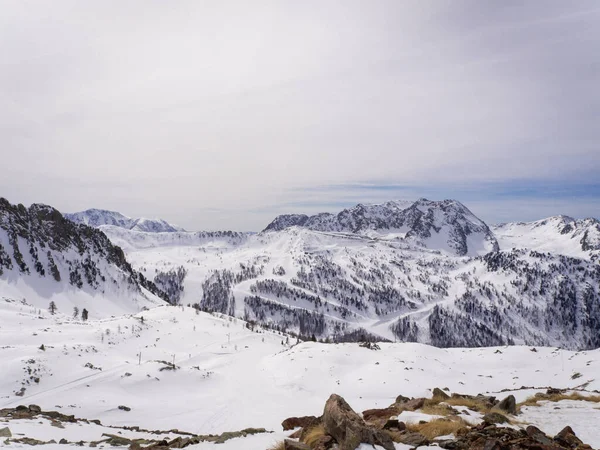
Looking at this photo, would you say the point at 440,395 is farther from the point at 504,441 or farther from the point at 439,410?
the point at 504,441

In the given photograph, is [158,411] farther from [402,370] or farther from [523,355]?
[523,355]

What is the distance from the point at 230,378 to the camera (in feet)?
181

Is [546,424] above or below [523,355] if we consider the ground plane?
above

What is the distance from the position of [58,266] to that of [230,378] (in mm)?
130113

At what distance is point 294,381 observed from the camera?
5141 cm

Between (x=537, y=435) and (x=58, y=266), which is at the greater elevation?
(x=537, y=435)

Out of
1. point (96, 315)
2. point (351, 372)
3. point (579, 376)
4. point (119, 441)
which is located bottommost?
point (96, 315)

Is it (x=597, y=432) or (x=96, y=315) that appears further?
(x=96, y=315)

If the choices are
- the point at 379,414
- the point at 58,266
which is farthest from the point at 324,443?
the point at 58,266

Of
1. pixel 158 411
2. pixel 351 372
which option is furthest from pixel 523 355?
pixel 158 411

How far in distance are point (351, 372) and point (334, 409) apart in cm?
4757

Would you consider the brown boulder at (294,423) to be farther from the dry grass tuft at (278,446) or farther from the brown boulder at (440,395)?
the brown boulder at (440,395)

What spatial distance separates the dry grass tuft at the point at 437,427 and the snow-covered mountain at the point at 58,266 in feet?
463

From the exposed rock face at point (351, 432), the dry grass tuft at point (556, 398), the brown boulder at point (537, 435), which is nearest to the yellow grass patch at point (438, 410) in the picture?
the brown boulder at point (537, 435)
